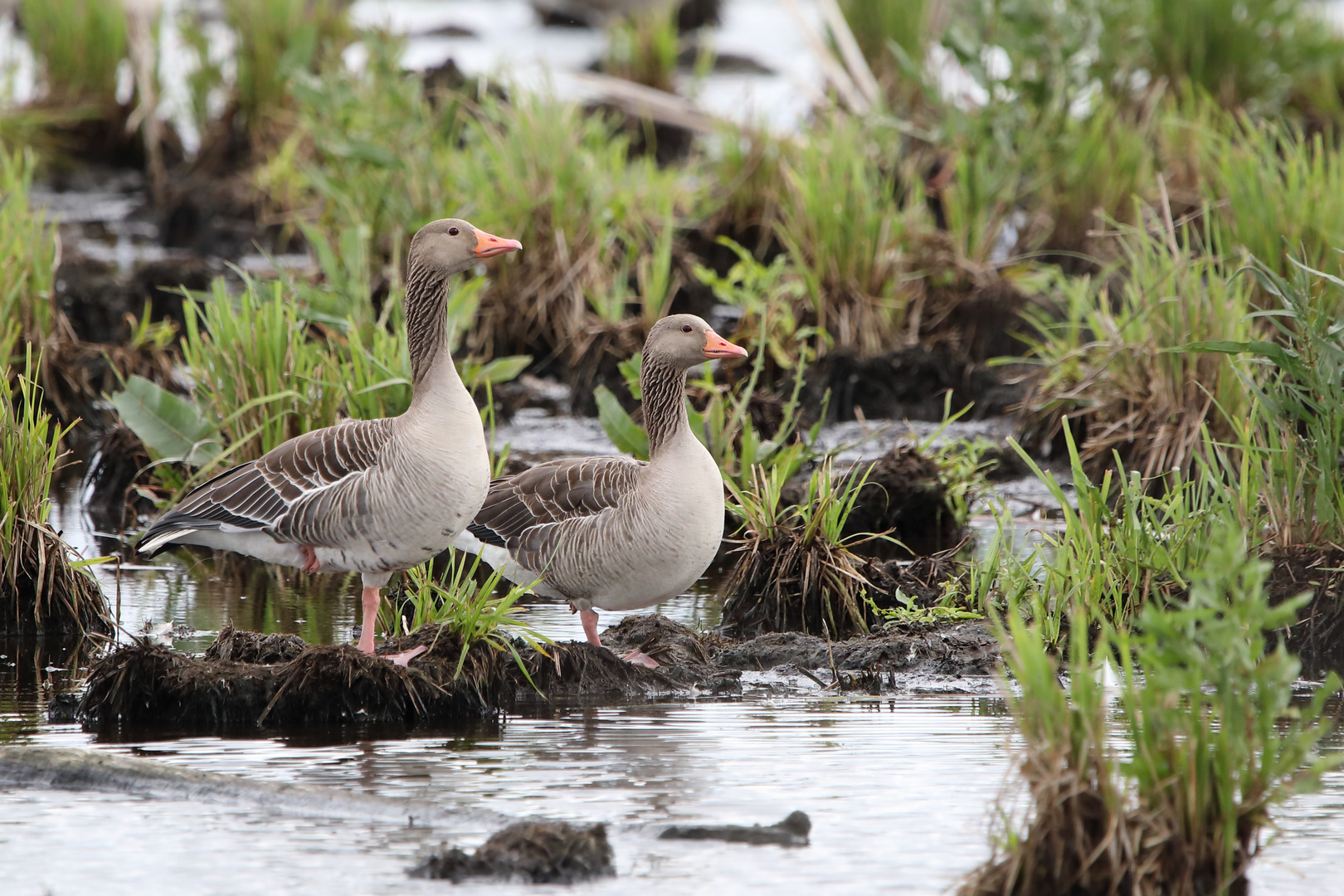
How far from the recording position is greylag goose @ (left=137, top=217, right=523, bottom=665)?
612 cm

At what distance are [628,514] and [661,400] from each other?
23.8 inches

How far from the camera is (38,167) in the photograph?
18.2 m

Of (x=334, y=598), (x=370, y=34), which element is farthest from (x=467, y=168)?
(x=334, y=598)

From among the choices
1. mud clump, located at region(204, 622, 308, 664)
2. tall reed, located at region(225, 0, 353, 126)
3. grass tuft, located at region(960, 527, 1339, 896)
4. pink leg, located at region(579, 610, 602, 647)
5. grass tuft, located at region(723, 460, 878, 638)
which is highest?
tall reed, located at region(225, 0, 353, 126)

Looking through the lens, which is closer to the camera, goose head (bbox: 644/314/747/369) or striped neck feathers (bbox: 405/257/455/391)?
striped neck feathers (bbox: 405/257/455/391)

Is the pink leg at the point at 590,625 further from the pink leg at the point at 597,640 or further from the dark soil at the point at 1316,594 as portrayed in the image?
the dark soil at the point at 1316,594

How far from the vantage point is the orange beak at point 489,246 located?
6.49m

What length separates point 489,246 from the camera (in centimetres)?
655

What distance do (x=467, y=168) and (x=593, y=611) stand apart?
633cm

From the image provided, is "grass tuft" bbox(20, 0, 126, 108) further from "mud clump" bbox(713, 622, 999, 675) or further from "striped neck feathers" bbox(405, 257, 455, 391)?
"mud clump" bbox(713, 622, 999, 675)

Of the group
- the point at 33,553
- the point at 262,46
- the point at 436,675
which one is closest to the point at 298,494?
the point at 436,675

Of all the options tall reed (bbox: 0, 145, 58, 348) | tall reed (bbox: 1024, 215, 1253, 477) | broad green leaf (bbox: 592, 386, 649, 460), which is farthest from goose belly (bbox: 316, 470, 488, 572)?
tall reed (bbox: 0, 145, 58, 348)

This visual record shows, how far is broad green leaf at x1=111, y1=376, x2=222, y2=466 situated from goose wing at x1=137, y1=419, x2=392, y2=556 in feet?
4.55

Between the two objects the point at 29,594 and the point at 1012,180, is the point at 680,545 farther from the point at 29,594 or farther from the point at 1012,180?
the point at 1012,180
